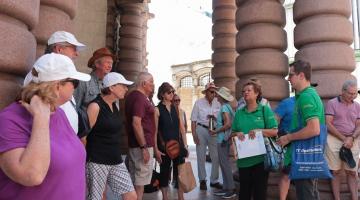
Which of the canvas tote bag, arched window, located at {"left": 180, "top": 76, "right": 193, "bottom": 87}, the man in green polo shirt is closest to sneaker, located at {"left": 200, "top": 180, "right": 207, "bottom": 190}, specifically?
the canvas tote bag

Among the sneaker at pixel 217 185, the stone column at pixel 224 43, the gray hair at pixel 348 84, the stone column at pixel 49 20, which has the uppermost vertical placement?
the stone column at pixel 224 43

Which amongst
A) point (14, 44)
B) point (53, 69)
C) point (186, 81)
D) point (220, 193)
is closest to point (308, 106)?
point (53, 69)

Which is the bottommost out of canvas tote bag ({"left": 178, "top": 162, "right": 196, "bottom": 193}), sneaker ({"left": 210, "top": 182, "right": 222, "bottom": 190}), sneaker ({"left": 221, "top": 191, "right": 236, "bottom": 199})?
sneaker ({"left": 221, "top": 191, "right": 236, "bottom": 199})

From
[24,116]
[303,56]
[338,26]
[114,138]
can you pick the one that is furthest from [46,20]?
[338,26]

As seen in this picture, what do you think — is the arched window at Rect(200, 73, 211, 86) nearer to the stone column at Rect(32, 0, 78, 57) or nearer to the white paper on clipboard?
the white paper on clipboard

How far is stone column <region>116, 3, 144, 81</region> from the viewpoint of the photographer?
52.1 ft

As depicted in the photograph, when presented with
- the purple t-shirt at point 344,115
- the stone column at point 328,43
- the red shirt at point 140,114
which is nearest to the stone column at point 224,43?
the stone column at point 328,43

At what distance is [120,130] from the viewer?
3.91m

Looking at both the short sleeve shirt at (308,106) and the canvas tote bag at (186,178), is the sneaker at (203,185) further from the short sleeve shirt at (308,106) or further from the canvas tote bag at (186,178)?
the short sleeve shirt at (308,106)

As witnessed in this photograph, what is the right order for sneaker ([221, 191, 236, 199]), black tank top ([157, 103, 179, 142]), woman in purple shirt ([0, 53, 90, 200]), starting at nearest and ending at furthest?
woman in purple shirt ([0, 53, 90, 200]) < black tank top ([157, 103, 179, 142]) < sneaker ([221, 191, 236, 199])

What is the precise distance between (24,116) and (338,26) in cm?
587

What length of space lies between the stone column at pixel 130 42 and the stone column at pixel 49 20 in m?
11.7

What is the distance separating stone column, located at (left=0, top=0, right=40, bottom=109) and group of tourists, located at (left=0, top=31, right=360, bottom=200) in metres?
0.25

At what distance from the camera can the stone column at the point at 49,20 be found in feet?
12.5
